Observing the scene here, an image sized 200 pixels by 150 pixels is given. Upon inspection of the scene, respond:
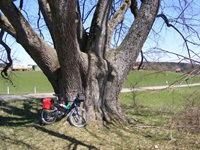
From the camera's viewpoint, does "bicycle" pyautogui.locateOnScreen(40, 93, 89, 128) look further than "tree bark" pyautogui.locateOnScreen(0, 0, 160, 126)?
Yes

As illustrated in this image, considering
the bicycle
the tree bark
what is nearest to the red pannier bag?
the bicycle

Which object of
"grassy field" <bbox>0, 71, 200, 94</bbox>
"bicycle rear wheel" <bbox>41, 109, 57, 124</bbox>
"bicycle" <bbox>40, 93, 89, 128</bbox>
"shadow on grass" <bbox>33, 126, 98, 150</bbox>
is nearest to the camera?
"grassy field" <bbox>0, 71, 200, 94</bbox>

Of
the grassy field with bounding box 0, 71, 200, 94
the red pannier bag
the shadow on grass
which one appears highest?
the grassy field with bounding box 0, 71, 200, 94

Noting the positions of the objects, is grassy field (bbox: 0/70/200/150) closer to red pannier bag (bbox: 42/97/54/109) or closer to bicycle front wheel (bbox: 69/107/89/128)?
bicycle front wheel (bbox: 69/107/89/128)

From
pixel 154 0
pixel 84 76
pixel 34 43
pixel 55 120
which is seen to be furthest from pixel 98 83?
pixel 154 0

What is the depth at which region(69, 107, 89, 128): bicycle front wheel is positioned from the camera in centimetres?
661

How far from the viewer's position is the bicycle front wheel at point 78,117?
21.7 ft

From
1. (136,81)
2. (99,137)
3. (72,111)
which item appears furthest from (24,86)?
(99,137)

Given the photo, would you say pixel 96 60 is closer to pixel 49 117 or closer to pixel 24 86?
pixel 49 117

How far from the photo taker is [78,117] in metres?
6.66

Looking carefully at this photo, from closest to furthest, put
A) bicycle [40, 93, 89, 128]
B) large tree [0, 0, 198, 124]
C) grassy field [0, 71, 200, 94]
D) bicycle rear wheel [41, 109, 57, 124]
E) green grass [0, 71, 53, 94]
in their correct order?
grassy field [0, 71, 200, 94], large tree [0, 0, 198, 124], bicycle [40, 93, 89, 128], bicycle rear wheel [41, 109, 57, 124], green grass [0, 71, 53, 94]

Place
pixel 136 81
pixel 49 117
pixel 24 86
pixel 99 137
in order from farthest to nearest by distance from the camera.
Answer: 1. pixel 24 86
2. pixel 136 81
3. pixel 49 117
4. pixel 99 137

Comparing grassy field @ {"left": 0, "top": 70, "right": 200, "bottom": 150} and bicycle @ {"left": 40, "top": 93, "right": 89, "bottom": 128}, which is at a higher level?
bicycle @ {"left": 40, "top": 93, "right": 89, "bottom": 128}

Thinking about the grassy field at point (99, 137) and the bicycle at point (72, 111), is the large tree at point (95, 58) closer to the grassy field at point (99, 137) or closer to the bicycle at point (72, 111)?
the bicycle at point (72, 111)
